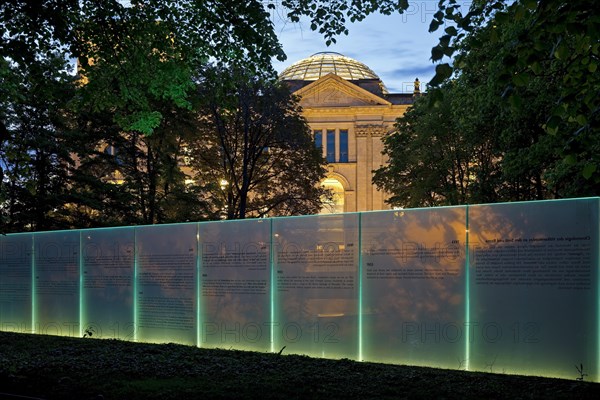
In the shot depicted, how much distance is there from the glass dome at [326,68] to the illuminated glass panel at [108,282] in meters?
67.5

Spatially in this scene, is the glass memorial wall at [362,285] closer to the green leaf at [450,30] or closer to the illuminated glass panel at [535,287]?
the illuminated glass panel at [535,287]

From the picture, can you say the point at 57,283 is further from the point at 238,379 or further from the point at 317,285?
the point at 238,379

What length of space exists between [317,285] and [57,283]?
25.6 feet

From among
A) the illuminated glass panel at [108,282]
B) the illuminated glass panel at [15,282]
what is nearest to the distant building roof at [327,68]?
the illuminated glass panel at [15,282]

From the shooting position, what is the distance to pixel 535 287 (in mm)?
10414

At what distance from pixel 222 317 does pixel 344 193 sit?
59948 mm

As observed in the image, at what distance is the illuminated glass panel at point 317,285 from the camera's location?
12.4 m

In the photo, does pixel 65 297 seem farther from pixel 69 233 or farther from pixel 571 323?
pixel 571 323

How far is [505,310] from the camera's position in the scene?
10711mm

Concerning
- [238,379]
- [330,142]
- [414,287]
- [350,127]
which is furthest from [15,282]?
[330,142]

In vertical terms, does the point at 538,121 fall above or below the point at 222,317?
above

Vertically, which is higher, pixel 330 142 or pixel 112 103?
pixel 330 142

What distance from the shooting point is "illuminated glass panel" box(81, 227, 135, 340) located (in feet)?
51.4

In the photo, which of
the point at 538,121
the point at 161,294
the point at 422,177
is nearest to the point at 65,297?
the point at 161,294
